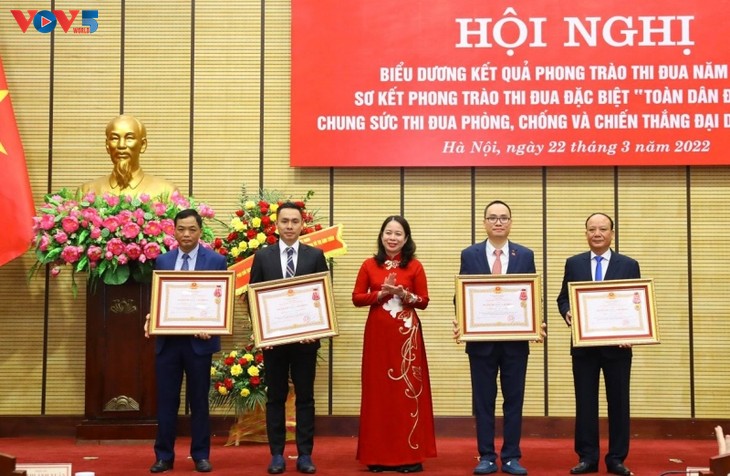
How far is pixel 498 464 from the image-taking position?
4.49 m

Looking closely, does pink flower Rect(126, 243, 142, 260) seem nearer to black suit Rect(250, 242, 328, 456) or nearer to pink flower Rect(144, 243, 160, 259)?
pink flower Rect(144, 243, 160, 259)

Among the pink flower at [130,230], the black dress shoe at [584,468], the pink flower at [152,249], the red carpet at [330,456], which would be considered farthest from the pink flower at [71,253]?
the black dress shoe at [584,468]

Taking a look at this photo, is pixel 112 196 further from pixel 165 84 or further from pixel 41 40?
pixel 41 40

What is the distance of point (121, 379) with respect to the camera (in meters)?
5.20

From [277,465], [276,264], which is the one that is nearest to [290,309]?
[276,264]

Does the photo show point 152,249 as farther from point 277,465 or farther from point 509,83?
point 509,83

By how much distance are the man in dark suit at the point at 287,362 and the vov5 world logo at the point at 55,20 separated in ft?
8.35

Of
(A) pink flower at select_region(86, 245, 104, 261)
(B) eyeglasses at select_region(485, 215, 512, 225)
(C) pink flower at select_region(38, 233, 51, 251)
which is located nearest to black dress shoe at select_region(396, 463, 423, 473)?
(B) eyeglasses at select_region(485, 215, 512, 225)

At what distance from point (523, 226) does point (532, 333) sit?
174 cm

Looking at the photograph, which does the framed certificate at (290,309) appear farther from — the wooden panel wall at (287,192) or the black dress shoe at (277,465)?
the wooden panel wall at (287,192)

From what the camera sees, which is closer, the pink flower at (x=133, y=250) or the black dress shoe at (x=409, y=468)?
the black dress shoe at (x=409, y=468)

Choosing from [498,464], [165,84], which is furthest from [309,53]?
[498,464]

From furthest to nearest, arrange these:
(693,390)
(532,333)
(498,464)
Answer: (693,390) → (498,464) → (532,333)

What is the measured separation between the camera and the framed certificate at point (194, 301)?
4.28 metres
